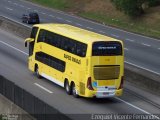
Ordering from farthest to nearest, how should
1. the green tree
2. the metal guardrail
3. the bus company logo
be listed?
1. the green tree
2. the bus company logo
3. the metal guardrail

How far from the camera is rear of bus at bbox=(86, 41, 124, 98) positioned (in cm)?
3011

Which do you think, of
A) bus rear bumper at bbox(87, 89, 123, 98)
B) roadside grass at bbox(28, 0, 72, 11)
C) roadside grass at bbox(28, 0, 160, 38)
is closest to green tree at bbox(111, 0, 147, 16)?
roadside grass at bbox(28, 0, 160, 38)

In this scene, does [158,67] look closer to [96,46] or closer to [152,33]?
[96,46]

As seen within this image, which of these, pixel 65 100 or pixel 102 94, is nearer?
pixel 102 94

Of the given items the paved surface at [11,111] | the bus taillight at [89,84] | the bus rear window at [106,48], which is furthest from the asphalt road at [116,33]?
the paved surface at [11,111]

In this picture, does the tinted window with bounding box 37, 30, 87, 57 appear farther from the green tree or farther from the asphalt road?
the green tree

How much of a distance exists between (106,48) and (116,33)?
33462 millimetres

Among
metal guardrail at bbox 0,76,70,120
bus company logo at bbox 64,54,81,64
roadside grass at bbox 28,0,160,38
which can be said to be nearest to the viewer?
metal guardrail at bbox 0,76,70,120

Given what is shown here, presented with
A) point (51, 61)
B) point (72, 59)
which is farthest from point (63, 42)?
point (51, 61)

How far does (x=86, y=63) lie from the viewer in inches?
1187

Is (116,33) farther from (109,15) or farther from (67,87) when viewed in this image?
(67,87)

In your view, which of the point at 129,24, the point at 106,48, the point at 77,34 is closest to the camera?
the point at 106,48

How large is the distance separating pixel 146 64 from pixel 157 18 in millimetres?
25375

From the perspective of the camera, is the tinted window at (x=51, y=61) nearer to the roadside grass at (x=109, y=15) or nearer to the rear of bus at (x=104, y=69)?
the rear of bus at (x=104, y=69)
